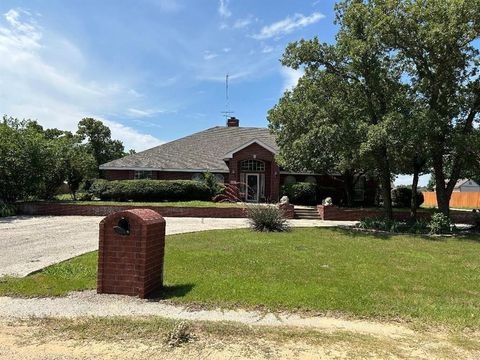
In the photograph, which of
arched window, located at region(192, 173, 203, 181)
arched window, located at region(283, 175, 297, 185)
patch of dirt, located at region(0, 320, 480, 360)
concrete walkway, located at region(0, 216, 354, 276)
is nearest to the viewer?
patch of dirt, located at region(0, 320, 480, 360)

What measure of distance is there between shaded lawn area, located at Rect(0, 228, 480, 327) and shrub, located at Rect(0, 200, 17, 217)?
466 inches

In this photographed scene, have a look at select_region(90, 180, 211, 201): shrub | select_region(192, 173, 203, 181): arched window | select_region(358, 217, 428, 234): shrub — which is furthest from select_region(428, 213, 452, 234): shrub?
select_region(192, 173, 203, 181): arched window

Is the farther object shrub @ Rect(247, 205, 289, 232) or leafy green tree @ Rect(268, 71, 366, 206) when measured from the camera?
leafy green tree @ Rect(268, 71, 366, 206)

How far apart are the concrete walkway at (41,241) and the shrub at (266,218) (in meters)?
2.40

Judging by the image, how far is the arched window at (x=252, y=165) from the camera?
1185 inches

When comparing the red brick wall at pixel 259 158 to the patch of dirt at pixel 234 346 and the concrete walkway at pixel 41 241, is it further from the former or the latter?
the patch of dirt at pixel 234 346

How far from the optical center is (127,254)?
21.3 ft

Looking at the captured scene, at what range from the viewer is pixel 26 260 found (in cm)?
938

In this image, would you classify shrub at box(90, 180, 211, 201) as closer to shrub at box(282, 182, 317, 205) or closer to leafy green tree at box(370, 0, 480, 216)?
shrub at box(282, 182, 317, 205)

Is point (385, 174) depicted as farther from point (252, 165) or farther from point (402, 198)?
point (402, 198)

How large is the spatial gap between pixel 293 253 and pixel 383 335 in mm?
5582

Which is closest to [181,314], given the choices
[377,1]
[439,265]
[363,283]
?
[363,283]

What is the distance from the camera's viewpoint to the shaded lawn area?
6258 mm

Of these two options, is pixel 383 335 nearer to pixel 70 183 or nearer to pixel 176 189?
pixel 176 189
